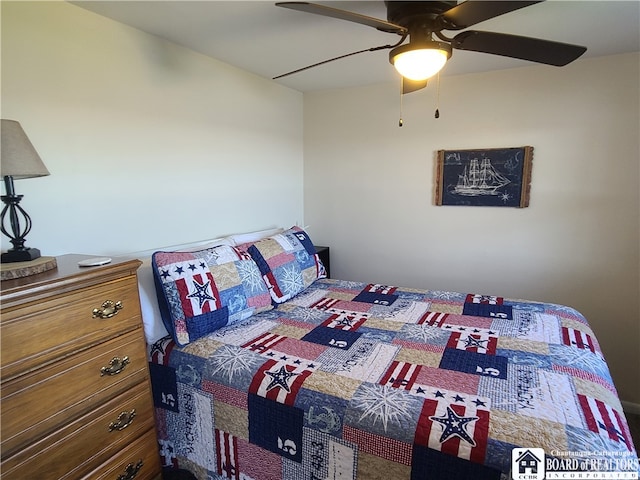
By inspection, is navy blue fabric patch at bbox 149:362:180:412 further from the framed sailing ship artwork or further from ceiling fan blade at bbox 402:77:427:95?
the framed sailing ship artwork

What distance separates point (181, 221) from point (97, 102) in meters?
0.78

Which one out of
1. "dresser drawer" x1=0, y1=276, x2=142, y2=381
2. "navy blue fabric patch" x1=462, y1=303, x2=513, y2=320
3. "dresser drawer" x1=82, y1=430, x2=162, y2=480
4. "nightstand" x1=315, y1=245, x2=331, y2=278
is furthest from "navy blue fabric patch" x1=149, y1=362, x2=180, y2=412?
"nightstand" x1=315, y1=245, x2=331, y2=278

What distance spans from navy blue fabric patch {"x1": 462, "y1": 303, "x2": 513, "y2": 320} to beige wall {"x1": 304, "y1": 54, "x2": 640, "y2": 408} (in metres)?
0.88

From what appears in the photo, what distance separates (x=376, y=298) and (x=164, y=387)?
4.24 ft

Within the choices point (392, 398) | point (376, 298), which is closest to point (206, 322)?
point (392, 398)

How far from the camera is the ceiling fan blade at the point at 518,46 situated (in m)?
1.46

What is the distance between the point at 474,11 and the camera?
1.29 meters

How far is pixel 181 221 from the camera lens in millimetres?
2260

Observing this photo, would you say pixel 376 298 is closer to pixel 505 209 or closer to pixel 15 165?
pixel 505 209

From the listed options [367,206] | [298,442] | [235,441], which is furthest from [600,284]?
[235,441]

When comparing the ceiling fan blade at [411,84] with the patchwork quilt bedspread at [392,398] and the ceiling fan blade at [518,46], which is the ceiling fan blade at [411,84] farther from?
the patchwork quilt bedspread at [392,398]

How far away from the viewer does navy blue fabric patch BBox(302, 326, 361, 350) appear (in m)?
1.68

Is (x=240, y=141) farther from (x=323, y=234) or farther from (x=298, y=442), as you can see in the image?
(x=298, y=442)

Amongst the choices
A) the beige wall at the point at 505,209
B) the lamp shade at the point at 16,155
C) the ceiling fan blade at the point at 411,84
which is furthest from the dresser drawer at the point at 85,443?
the beige wall at the point at 505,209
